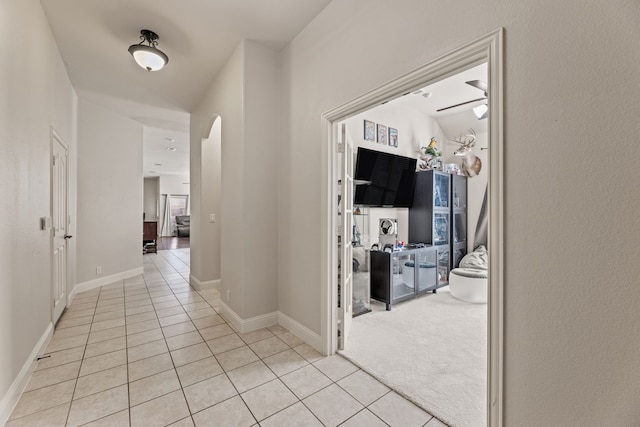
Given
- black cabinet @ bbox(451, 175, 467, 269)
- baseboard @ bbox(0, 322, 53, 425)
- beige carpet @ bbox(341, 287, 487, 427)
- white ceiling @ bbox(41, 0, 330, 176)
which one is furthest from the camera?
black cabinet @ bbox(451, 175, 467, 269)

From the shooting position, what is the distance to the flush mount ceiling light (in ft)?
8.25

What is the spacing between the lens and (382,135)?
414 centimetres

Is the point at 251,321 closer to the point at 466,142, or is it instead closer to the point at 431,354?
the point at 431,354

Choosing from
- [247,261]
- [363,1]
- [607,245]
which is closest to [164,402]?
[247,261]

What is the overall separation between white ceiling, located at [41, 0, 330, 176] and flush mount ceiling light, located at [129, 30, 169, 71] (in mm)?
63

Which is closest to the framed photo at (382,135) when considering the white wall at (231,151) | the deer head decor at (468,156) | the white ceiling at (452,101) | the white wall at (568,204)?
the white ceiling at (452,101)

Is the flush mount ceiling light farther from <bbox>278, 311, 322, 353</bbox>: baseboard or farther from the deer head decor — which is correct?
the deer head decor

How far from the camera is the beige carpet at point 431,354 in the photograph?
5.67ft

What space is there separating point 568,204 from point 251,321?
262 cm

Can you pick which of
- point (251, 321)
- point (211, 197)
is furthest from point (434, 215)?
point (211, 197)

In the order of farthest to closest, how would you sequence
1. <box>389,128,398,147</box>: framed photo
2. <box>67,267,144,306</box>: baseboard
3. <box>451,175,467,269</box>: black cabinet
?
<box>451,175,467,269</box>: black cabinet, <box>389,128,398,147</box>: framed photo, <box>67,267,144,306</box>: baseboard

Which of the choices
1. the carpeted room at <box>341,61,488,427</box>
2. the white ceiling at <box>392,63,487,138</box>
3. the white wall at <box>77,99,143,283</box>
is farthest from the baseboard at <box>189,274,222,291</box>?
the white ceiling at <box>392,63,487,138</box>

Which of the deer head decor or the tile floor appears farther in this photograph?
the deer head decor

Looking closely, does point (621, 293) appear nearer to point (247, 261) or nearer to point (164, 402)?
point (164, 402)
